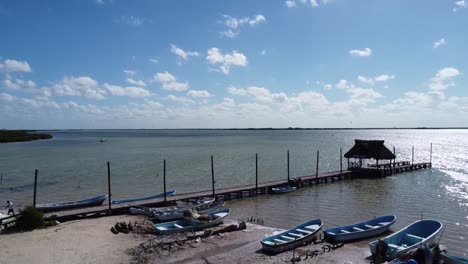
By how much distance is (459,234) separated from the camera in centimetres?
2139

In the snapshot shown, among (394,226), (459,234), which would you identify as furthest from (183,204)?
(459,234)

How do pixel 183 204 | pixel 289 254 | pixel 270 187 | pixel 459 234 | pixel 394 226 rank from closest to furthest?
1. pixel 289 254
2. pixel 459 234
3. pixel 394 226
4. pixel 183 204
5. pixel 270 187

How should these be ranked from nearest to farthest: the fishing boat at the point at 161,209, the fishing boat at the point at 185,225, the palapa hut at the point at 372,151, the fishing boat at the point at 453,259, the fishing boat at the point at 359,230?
the fishing boat at the point at 453,259, the fishing boat at the point at 359,230, the fishing boat at the point at 185,225, the fishing boat at the point at 161,209, the palapa hut at the point at 372,151

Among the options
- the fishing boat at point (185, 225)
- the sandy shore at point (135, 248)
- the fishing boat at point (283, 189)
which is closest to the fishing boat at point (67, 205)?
the sandy shore at point (135, 248)

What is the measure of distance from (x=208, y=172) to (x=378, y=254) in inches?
1298

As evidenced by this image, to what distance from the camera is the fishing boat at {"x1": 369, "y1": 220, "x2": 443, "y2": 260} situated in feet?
54.1

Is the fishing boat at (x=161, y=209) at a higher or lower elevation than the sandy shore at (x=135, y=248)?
higher

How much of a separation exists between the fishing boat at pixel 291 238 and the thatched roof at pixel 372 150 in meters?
27.9

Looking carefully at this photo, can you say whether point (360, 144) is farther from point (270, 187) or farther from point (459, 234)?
point (459, 234)

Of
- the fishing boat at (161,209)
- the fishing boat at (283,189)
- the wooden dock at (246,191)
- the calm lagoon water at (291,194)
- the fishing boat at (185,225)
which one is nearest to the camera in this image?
the fishing boat at (185,225)

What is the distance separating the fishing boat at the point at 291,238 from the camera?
17.2m

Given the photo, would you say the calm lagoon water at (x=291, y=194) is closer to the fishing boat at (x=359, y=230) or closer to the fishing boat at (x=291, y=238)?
the fishing boat at (x=359, y=230)

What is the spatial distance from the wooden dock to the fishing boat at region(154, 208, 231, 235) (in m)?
5.52

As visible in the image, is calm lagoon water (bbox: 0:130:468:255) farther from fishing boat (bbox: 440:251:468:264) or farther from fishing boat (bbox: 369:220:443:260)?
fishing boat (bbox: 440:251:468:264)
